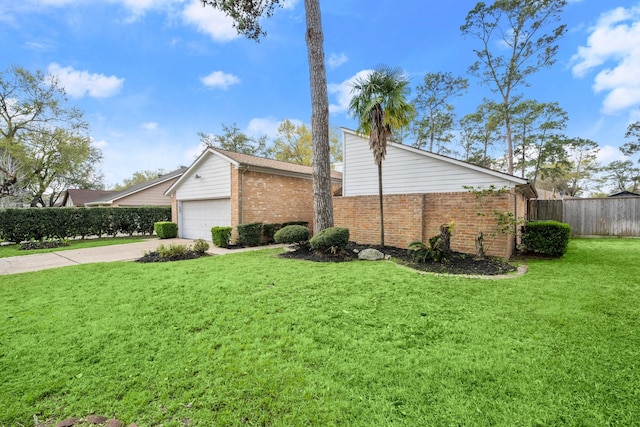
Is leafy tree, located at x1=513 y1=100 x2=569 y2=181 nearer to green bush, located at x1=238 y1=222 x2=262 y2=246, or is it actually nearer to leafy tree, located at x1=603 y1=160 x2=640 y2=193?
leafy tree, located at x1=603 y1=160 x2=640 y2=193

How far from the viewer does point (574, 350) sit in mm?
2602

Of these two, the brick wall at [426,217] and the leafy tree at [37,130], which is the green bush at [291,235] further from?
the leafy tree at [37,130]

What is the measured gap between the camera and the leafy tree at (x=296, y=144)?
93.5 ft

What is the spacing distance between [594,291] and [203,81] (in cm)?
1773

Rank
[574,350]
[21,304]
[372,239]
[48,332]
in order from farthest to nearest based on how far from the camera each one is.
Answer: [372,239] < [21,304] < [48,332] < [574,350]

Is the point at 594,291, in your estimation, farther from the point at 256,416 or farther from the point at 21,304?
the point at 21,304

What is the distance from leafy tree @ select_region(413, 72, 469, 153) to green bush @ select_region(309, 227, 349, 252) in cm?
1968

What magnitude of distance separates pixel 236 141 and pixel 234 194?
71.2 ft

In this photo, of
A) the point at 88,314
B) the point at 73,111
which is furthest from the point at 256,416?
the point at 73,111

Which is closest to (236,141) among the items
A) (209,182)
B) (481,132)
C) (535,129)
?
(209,182)

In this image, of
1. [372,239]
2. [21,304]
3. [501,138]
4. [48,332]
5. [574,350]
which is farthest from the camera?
[501,138]

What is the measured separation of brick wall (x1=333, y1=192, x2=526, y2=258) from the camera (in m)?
7.33

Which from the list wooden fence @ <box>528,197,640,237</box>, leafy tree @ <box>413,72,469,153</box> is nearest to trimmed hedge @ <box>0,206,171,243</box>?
leafy tree @ <box>413,72,469,153</box>

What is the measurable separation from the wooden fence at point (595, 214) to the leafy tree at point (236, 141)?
84.7 ft
